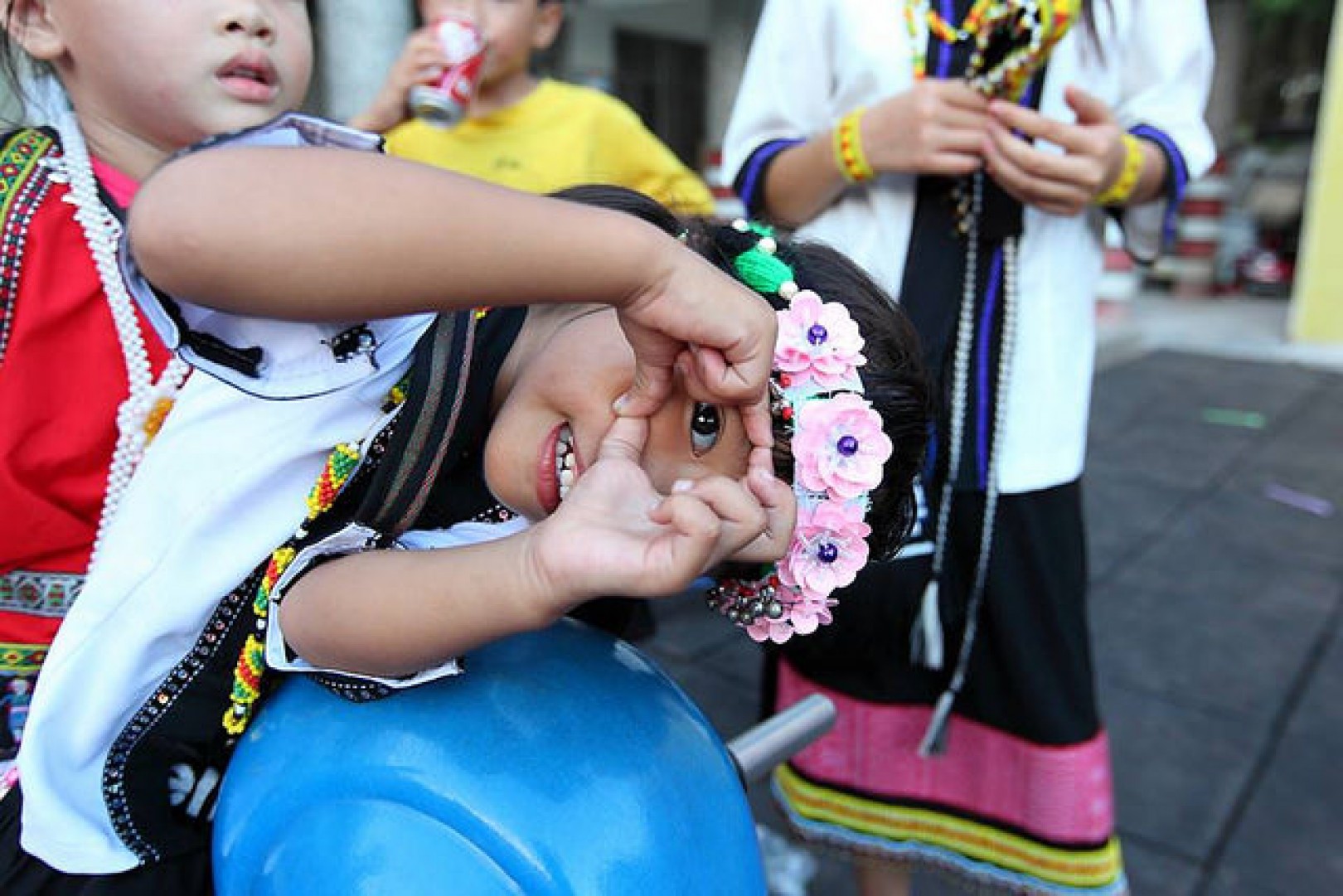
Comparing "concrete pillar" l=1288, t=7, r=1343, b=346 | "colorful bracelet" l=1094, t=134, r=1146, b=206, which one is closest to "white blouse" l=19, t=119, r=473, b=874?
"colorful bracelet" l=1094, t=134, r=1146, b=206

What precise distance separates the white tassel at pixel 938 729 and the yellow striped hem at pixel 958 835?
0.48 feet

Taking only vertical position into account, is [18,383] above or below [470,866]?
above

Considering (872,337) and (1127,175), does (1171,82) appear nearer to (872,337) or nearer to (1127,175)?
(1127,175)

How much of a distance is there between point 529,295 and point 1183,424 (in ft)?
17.3

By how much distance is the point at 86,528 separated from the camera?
38.7 inches

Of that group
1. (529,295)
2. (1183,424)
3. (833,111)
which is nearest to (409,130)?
→ (833,111)

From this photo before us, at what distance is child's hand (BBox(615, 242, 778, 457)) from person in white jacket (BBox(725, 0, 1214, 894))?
73 cm

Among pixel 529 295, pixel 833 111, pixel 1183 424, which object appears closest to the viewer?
pixel 529 295

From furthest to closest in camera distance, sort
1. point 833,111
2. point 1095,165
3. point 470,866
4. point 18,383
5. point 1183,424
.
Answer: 1. point 1183,424
2. point 833,111
3. point 1095,165
4. point 18,383
5. point 470,866

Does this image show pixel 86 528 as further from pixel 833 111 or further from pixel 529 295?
pixel 833 111

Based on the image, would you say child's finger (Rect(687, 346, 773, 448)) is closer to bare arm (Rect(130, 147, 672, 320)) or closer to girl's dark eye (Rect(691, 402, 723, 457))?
girl's dark eye (Rect(691, 402, 723, 457))

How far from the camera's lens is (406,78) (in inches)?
68.6

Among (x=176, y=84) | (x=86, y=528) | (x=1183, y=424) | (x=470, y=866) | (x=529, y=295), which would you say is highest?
(x=176, y=84)

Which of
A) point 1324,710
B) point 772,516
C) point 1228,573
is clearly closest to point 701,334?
point 772,516
